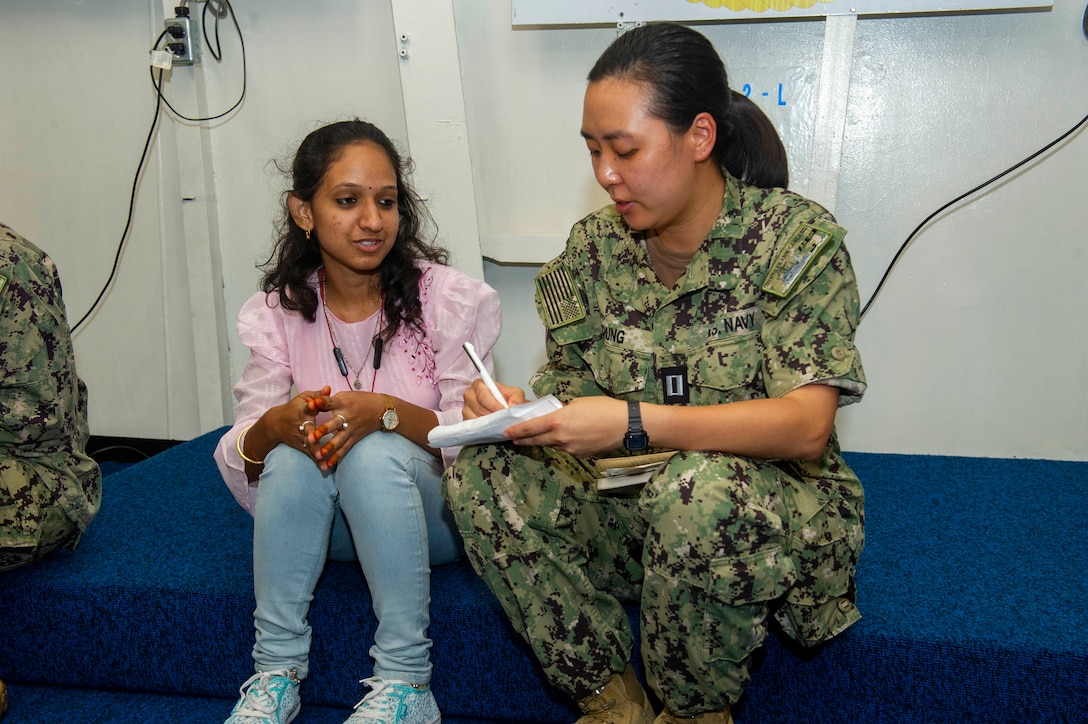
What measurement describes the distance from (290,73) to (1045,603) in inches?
85.3

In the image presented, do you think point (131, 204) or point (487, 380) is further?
point (131, 204)

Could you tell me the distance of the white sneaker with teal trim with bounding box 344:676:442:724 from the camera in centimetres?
133

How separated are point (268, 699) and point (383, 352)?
0.62 m

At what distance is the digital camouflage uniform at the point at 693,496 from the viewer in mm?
1130

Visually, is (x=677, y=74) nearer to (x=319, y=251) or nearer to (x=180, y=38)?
(x=319, y=251)

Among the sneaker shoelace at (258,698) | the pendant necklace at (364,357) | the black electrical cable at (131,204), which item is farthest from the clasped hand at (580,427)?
the black electrical cable at (131,204)

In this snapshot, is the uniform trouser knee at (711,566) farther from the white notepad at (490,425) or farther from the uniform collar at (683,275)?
the uniform collar at (683,275)

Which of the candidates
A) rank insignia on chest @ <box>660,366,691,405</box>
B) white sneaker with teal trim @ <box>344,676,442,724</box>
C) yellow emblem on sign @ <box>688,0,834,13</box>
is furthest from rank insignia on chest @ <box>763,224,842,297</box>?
yellow emblem on sign @ <box>688,0,834,13</box>

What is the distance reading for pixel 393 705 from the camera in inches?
52.9

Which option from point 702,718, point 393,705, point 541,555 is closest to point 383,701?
point 393,705

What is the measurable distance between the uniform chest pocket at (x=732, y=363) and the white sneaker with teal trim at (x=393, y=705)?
2.15ft

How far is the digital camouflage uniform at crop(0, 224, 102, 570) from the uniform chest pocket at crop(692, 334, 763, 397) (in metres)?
1.19

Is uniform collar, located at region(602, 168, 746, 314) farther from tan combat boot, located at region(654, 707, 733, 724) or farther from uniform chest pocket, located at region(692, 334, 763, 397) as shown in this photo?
tan combat boot, located at region(654, 707, 733, 724)

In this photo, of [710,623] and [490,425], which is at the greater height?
[490,425]
